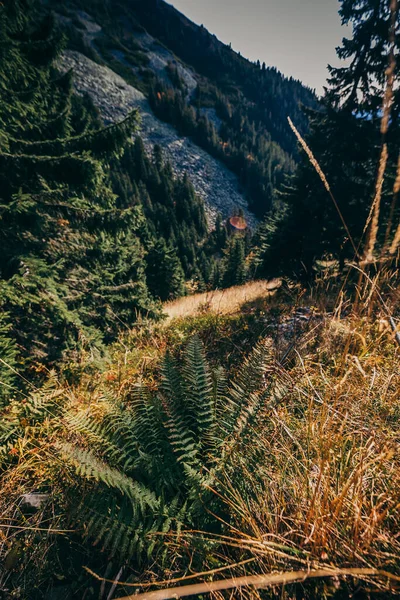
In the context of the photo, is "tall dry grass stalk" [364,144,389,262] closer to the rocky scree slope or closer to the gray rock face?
the rocky scree slope

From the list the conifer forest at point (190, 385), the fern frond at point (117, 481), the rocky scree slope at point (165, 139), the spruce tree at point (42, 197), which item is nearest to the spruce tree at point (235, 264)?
the conifer forest at point (190, 385)

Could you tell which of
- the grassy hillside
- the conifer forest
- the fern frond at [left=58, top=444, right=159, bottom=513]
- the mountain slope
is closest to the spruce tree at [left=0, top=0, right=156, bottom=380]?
the conifer forest

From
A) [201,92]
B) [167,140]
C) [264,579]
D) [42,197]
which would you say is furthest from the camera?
[201,92]

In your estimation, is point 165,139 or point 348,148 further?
point 165,139

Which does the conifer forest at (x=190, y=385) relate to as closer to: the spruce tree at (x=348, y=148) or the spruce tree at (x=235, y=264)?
the spruce tree at (x=348, y=148)

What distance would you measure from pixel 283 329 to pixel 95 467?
99.9 inches

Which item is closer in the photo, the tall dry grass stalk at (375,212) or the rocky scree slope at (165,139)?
the tall dry grass stalk at (375,212)

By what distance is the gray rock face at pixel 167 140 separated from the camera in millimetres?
61194

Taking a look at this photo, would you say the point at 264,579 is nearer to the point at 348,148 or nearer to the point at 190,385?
the point at 190,385

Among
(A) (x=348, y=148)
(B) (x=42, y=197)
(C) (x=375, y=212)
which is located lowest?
(C) (x=375, y=212)

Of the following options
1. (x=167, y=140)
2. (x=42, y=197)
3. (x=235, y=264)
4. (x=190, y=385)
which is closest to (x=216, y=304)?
(x=42, y=197)

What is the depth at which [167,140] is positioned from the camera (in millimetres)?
70062

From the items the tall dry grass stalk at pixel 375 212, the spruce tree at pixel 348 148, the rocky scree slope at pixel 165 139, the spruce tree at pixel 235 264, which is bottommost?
the spruce tree at pixel 235 264

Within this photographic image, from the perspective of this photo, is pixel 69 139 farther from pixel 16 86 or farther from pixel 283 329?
pixel 283 329
